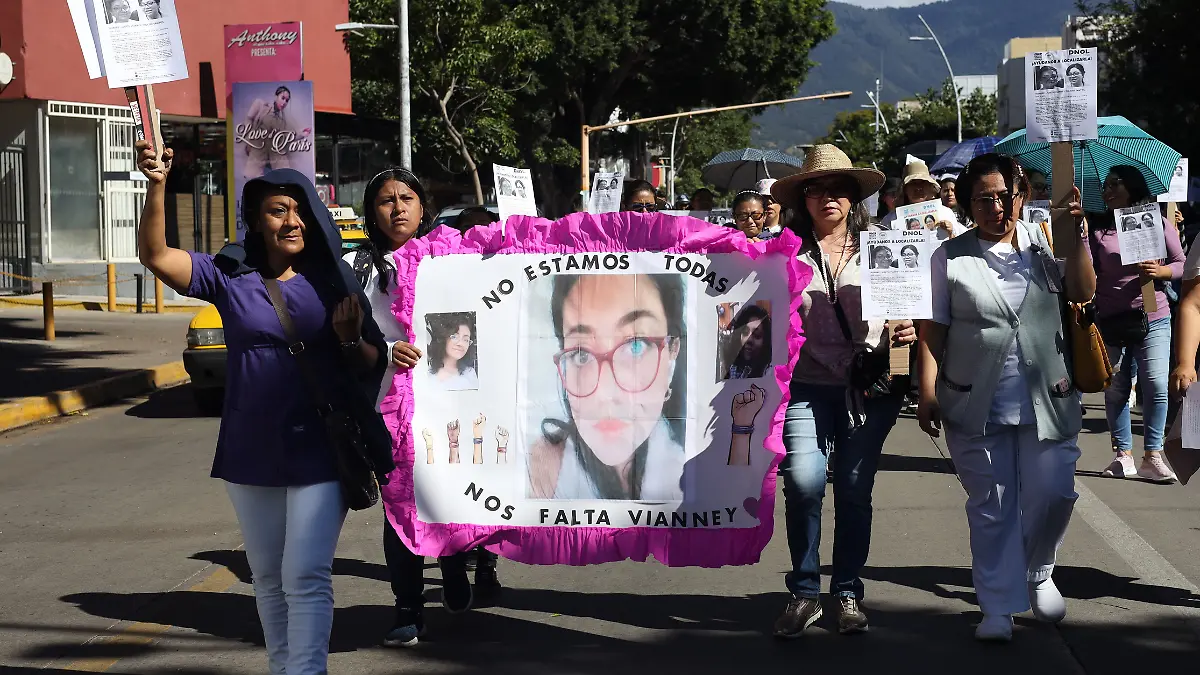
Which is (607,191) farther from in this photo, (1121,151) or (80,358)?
(80,358)

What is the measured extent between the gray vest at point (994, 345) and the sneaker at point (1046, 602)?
24.8 inches

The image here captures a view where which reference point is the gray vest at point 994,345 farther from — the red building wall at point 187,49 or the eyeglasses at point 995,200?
the red building wall at point 187,49

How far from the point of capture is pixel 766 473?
5.52 meters

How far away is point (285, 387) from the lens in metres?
4.41

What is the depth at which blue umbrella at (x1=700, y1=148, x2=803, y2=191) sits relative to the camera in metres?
23.5

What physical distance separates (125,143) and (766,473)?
25.7 meters

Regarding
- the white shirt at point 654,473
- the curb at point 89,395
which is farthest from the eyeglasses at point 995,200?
the curb at point 89,395

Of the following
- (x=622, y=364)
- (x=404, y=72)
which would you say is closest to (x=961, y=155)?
(x=622, y=364)

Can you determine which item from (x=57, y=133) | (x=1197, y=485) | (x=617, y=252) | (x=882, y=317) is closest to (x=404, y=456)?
(x=617, y=252)

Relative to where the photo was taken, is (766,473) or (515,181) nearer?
(766,473)

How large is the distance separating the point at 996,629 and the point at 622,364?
168cm

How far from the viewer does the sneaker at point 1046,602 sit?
5781mm

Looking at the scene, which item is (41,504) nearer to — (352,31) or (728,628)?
(728,628)

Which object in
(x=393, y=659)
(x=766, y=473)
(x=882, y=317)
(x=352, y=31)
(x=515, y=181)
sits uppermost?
(x=352, y=31)
